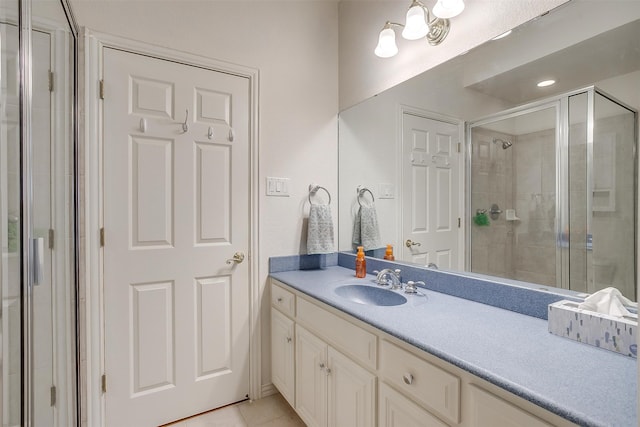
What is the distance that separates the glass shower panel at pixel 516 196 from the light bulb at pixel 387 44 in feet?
2.12

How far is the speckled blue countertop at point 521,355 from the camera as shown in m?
0.62

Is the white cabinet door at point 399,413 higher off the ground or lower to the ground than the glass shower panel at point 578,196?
lower

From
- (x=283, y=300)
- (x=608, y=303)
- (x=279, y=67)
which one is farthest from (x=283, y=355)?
(x=279, y=67)

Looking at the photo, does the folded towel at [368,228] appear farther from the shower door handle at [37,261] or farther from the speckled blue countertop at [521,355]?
the shower door handle at [37,261]

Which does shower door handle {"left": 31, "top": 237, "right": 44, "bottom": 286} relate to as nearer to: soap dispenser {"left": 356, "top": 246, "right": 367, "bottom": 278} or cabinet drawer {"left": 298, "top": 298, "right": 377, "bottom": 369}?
cabinet drawer {"left": 298, "top": 298, "right": 377, "bottom": 369}

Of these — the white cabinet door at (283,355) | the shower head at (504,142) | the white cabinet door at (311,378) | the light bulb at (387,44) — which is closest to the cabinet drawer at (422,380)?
the white cabinet door at (311,378)

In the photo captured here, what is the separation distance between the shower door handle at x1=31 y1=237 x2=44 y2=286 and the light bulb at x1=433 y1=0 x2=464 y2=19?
185 centimetres

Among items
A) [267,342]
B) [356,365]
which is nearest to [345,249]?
[267,342]

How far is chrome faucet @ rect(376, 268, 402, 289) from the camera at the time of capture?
5.08 feet

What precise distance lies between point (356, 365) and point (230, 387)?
1036mm

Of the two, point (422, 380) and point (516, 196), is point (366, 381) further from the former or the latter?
point (516, 196)

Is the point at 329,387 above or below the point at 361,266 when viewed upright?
below

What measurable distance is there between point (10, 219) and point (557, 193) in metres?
1.88

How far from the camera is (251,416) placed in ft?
5.65
